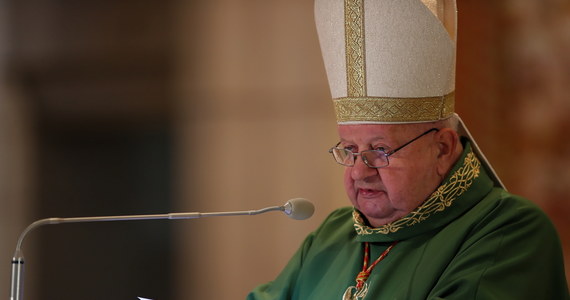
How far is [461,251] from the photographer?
305 centimetres

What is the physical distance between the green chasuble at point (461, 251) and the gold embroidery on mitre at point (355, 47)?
15.3 inches

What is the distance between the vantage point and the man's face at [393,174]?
319 cm

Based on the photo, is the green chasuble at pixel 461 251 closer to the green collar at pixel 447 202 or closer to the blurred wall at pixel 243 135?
the green collar at pixel 447 202

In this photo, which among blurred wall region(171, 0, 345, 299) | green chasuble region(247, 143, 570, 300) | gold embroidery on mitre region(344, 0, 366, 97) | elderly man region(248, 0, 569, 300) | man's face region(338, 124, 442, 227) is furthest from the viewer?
blurred wall region(171, 0, 345, 299)

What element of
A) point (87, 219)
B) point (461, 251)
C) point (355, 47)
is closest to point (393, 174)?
point (461, 251)

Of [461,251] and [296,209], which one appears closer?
[461,251]

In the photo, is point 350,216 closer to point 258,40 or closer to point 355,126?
point 355,126

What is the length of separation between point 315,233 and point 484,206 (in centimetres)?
78

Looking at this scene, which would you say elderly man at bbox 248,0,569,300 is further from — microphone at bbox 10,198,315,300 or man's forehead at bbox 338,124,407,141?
microphone at bbox 10,198,315,300

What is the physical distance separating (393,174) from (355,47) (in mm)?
451

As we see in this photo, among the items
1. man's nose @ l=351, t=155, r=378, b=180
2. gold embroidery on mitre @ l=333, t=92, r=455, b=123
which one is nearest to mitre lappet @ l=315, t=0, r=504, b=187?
gold embroidery on mitre @ l=333, t=92, r=455, b=123

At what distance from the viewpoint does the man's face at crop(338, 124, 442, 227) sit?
3186 millimetres

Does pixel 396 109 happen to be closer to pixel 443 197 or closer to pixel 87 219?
pixel 443 197

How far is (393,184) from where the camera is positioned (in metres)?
3.19
